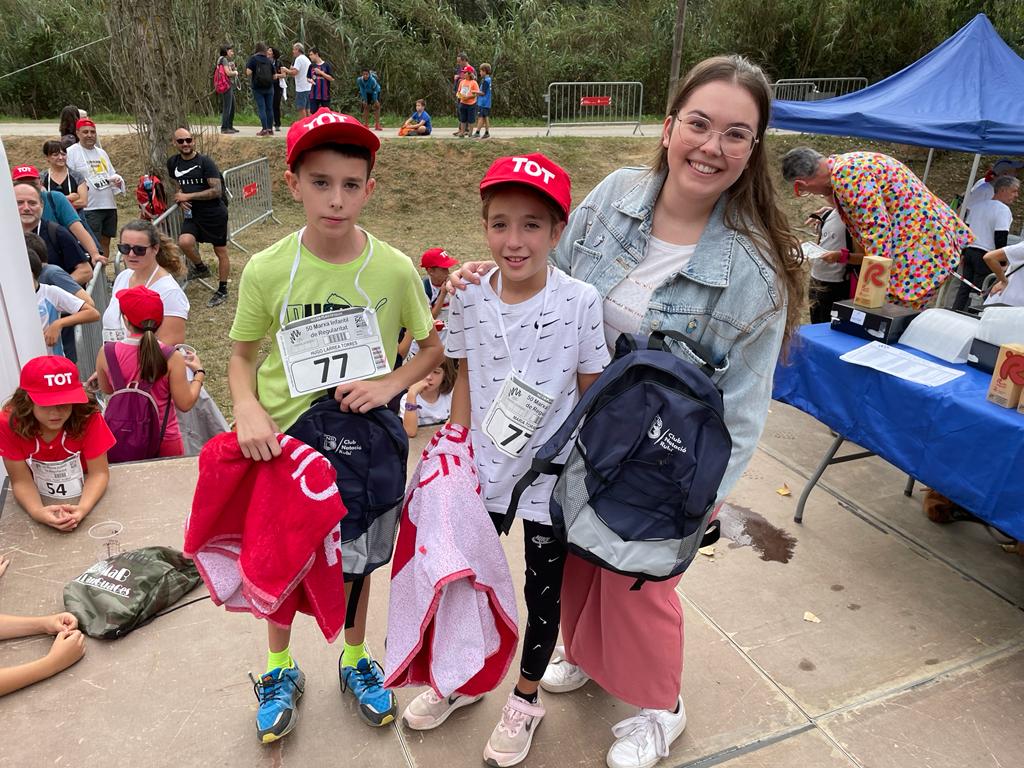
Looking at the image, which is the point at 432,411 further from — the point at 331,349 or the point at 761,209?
the point at 761,209

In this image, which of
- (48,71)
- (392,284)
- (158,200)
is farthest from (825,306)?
(48,71)

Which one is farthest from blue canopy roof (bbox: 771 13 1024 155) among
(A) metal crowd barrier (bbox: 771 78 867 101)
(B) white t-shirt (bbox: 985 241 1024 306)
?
(A) metal crowd barrier (bbox: 771 78 867 101)

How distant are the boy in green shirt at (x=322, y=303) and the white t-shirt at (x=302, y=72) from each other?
17.0 metres

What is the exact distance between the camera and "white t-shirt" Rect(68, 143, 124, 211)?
8.85 metres

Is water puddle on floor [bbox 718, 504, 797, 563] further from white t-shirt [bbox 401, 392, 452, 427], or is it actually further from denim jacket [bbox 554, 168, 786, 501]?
white t-shirt [bbox 401, 392, 452, 427]

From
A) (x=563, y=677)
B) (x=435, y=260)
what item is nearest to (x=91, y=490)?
(x=563, y=677)

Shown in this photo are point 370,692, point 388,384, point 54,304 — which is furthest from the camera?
point 54,304

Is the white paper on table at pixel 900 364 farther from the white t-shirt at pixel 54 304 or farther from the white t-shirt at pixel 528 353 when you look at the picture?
the white t-shirt at pixel 54 304

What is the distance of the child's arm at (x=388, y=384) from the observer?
2068 millimetres

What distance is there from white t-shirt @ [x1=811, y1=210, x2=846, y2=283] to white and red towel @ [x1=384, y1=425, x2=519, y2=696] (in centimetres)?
471

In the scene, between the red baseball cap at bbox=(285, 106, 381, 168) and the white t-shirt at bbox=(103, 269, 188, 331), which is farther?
the white t-shirt at bbox=(103, 269, 188, 331)

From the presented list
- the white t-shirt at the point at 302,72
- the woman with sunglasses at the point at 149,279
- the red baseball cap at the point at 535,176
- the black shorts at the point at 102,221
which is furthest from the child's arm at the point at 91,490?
the white t-shirt at the point at 302,72

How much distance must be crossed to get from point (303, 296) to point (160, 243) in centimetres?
360

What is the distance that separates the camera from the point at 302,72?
1714 centimetres
